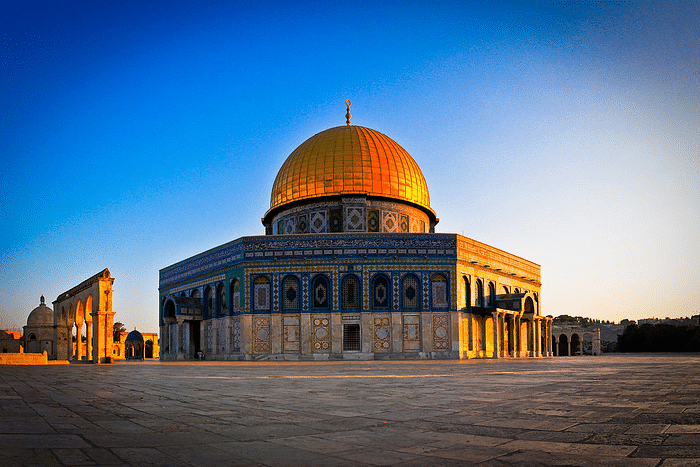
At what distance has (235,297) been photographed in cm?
3344

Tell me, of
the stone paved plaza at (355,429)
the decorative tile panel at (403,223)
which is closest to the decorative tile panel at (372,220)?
the decorative tile panel at (403,223)

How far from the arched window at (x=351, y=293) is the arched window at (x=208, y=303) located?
9001mm

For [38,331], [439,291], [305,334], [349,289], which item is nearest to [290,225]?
[349,289]

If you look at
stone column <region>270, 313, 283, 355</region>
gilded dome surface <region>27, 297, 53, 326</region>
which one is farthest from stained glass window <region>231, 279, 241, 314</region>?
gilded dome surface <region>27, 297, 53, 326</region>

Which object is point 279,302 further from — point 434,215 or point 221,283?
point 434,215

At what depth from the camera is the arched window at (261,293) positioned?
32281 millimetres

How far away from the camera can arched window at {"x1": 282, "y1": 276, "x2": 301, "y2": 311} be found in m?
32.3

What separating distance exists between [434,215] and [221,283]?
1581 centimetres

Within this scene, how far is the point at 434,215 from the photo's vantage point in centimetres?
4156

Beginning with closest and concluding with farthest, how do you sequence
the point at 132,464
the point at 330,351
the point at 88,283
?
the point at 132,464, the point at 330,351, the point at 88,283

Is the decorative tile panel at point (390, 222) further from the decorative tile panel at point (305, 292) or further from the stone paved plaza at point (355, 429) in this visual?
the stone paved plaza at point (355, 429)

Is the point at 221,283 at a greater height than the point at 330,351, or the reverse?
A: the point at 221,283

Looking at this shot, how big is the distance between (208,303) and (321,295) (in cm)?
850

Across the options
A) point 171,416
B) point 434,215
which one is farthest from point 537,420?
point 434,215
